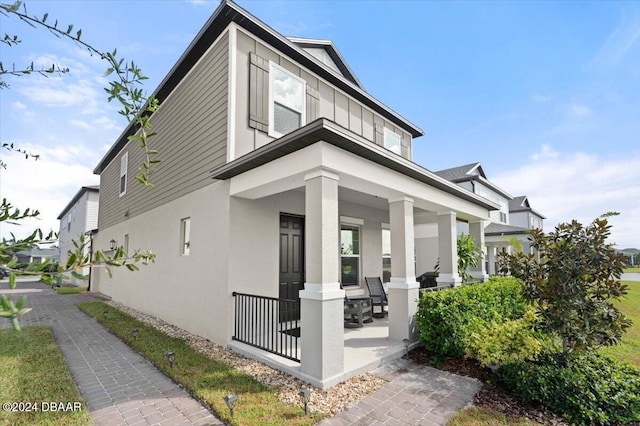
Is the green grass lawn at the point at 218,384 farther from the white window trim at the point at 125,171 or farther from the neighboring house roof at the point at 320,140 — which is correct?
the white window trim at the point at 125,171

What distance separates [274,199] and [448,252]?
458 cm

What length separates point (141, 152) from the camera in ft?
38.0

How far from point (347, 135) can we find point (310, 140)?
21.6 inches

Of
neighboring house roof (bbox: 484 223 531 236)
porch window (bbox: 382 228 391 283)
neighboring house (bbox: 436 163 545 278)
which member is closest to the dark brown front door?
porch window (bbox: 382 228 391 283)

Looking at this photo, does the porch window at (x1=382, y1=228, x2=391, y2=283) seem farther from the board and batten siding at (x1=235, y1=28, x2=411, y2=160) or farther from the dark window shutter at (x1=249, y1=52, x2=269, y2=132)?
the dark window shutter at (x1=249, y1=52, x2=269, y2=132)

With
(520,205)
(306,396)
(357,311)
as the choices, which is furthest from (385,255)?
(520,205)

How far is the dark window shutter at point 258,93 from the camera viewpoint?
683 centimetres

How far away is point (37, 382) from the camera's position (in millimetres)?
4801

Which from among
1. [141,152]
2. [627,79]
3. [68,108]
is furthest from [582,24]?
[141,152]

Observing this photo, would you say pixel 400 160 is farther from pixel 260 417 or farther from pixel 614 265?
pixel 260 417

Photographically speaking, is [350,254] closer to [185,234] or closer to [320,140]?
[185,234]

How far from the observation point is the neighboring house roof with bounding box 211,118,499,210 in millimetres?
4567

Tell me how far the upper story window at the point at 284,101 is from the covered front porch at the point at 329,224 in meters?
1.58

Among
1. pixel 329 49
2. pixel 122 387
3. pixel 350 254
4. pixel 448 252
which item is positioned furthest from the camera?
pixel 350 254
